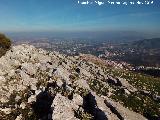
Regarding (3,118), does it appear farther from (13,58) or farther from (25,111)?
(13,58)

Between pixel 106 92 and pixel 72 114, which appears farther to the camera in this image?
pixel 106 92

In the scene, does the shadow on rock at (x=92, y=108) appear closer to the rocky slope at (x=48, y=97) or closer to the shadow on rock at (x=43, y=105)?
the rocky slope at (x=48, y=97)

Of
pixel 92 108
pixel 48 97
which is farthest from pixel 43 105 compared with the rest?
pixel 92 108

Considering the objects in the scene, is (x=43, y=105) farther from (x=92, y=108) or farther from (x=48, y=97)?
(x=92, y=108)

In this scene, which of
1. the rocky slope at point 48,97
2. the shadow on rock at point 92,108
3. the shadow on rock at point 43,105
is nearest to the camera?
the shadow on rock at point 92,108

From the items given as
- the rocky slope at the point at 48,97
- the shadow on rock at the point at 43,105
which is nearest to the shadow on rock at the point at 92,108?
the rocky slope at the point at 48,97

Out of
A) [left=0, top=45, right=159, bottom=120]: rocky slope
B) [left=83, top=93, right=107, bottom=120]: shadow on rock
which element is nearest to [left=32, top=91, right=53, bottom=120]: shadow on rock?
[left=0, top=45, right=159, bottom=120]: rocky slope

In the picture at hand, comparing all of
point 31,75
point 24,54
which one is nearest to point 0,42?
point 24,54

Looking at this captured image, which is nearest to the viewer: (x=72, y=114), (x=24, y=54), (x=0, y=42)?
(x=72, y=114)

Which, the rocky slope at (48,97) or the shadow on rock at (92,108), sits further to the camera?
the rocky slope at (48,97)

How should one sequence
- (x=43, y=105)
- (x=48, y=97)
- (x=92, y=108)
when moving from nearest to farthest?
(x=92, y=108) → (x=43, y=105) → (x=48, y=97)

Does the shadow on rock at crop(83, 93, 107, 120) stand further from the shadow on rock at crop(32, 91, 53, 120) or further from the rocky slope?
the shadow on rock at crop(32, 91, 53, 120)
